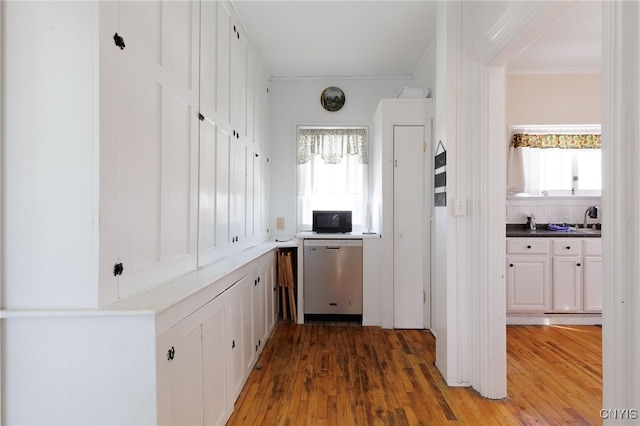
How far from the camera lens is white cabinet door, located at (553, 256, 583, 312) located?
10.7 ft

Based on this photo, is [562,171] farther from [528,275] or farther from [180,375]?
[180,375]

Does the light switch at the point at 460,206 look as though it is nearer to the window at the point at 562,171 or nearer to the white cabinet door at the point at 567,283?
the white cabinet door at the point at 567,283

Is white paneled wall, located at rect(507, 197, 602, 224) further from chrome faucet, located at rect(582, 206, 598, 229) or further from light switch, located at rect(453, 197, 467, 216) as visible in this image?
light switch, located at rect(453, 197, 467, 216)

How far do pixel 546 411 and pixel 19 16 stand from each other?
9.88ft

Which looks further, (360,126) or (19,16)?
(360,126)

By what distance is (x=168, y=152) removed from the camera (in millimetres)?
1514

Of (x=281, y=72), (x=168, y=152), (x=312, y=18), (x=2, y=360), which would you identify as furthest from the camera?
(x=281, y=72)

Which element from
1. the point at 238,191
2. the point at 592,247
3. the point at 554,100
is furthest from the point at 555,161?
the point at 238,191

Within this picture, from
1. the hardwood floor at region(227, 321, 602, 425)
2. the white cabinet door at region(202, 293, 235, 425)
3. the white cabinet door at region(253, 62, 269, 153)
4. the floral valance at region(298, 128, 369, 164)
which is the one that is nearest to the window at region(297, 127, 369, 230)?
the floral valance at region(298, 128, 369, 164)

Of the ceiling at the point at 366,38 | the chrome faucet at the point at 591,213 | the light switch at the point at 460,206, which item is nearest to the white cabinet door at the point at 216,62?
the ceiling at the point at 366,38

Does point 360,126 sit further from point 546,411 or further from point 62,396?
point 62,396

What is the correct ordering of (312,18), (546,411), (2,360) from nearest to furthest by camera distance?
(2,360)
(546,411)
(312,18)

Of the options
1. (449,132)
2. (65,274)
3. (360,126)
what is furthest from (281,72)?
(65,274)

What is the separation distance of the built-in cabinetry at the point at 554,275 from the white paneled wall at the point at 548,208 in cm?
53
